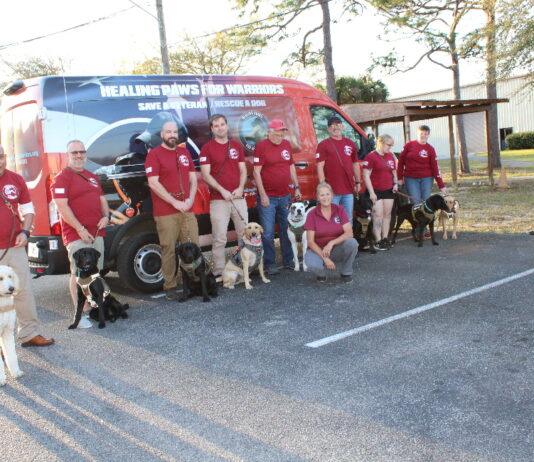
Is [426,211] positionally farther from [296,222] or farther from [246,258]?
[246,258]

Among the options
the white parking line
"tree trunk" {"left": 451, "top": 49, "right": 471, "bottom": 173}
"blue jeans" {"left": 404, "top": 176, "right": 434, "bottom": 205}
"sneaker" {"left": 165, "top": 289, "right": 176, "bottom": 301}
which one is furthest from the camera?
"tree trunk" {"left": 451, "top": 49, "right": 471, "bottom": 173}

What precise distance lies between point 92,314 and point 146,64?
27903 mm

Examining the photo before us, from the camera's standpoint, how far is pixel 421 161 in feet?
27.7

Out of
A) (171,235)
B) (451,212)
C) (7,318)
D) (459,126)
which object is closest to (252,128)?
(171,235)

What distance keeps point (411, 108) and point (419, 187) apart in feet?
16.4

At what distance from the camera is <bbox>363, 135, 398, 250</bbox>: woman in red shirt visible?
25.9 feet

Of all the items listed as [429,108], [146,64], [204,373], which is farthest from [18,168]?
[146,64]

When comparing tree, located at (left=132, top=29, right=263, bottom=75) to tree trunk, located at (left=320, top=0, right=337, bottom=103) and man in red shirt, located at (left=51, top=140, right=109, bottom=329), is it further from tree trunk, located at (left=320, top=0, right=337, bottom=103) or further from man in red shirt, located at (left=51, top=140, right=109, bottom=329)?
man in red shirt, located at (left=51, top=140, right=109, bottom=329)

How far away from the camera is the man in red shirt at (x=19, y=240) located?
436cm

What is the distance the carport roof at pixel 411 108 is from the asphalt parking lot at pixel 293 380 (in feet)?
25.1

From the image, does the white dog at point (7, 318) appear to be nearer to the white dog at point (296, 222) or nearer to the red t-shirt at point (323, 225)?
the red t-shirt at point (323, 225)

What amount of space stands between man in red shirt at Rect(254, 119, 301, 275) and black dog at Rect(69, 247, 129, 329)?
2234 millimetres

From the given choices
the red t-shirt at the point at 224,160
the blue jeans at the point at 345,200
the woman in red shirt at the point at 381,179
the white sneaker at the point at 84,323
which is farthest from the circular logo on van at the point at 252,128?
the white sneaker at the point at 84,323

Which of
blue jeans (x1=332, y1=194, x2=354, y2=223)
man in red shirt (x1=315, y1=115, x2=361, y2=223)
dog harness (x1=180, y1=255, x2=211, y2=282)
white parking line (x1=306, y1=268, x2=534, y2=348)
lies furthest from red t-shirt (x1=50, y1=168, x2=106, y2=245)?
blue jeans (x1=332, y1=194, x2=354, y2=223)
